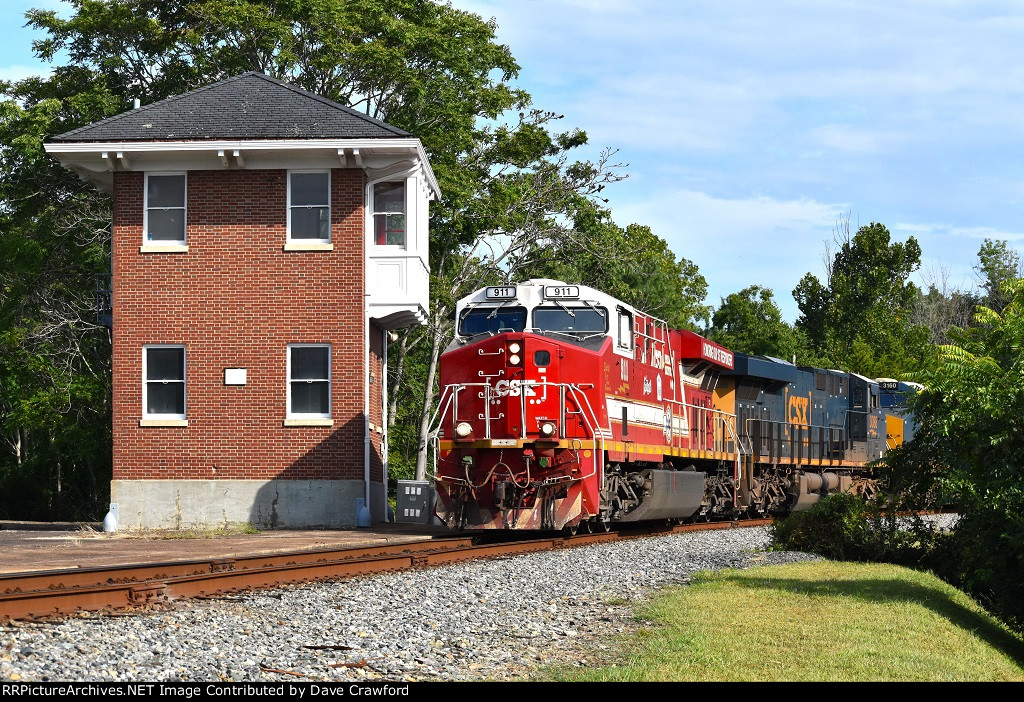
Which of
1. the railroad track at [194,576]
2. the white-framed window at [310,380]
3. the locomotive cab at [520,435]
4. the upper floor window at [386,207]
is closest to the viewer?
the railroad track at [194,576]

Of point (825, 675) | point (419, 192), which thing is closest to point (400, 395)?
point (419, 192)

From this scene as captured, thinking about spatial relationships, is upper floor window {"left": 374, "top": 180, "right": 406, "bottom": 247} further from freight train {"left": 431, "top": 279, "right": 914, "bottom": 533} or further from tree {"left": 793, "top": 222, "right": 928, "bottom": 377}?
tree {"left": 793, "top": 222, "right": 928, "bottom": 377}

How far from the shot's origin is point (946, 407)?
12.4 metres

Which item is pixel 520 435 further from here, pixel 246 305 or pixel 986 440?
pixel 246 305

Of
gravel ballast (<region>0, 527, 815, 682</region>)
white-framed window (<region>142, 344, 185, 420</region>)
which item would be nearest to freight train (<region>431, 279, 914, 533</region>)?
gravel ballast (<region>0, 527, 815, 682</region>)

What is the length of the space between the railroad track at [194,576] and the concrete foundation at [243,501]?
584 centimetres

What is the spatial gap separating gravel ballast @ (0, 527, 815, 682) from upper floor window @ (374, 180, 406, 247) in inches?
487

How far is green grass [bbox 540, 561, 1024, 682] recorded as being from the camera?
7.62 meters

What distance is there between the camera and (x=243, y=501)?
23203 millimetres

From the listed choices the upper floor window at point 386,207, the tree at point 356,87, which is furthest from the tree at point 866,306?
the upper floor window at point 386,207

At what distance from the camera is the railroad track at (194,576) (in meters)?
9.68
